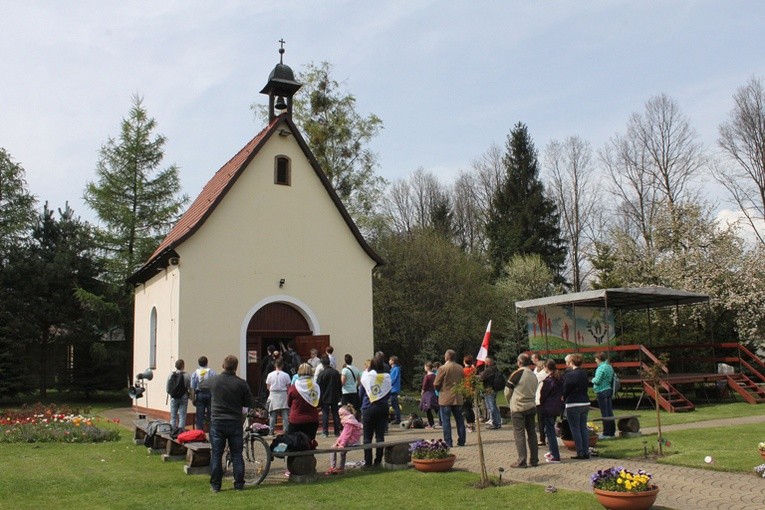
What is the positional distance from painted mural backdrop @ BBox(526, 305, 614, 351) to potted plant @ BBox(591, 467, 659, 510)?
58.4 ft

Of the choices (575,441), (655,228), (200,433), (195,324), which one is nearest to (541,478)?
(575,441)

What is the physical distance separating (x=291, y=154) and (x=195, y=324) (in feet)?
19.1

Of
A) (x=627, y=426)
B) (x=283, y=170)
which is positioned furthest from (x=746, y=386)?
(x=283, y=170)

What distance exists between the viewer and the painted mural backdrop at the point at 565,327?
25.9m

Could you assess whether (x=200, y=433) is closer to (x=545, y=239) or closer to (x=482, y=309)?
(x=482, y=309)

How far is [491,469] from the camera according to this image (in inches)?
418

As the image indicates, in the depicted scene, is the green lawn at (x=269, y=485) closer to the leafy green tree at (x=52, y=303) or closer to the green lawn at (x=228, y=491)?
the green lawn at (x=228, y=491)

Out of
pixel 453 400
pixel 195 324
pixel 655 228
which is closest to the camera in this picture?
pixel 453 400

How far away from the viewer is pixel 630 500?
24.4 ft

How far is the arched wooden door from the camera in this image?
19.2 meters

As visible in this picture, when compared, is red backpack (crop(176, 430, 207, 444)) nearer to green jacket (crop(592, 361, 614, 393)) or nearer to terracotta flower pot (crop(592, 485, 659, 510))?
terracotta flower pot (crop(592, 485, 659, 510))

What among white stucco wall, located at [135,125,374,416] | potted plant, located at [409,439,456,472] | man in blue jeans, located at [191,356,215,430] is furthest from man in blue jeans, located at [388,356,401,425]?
potted plant, located at [409,439,456,472]

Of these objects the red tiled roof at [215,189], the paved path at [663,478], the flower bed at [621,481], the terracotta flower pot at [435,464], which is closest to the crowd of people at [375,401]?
the paved path at [663,478]

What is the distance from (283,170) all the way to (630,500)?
15.2 metres
